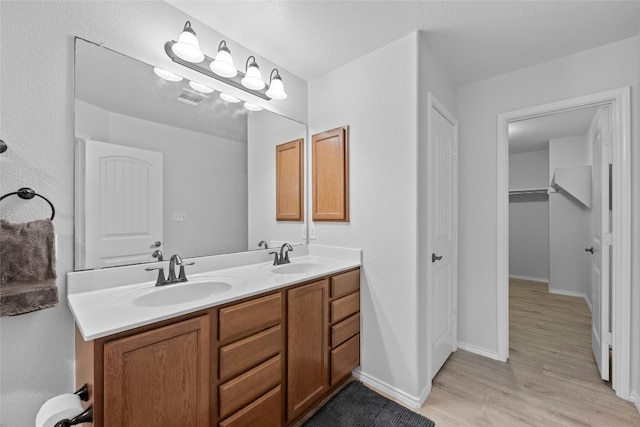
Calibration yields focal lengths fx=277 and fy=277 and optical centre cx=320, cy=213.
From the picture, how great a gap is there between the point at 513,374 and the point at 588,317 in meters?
1.98

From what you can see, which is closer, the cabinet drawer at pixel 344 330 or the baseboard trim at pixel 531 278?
the cabinet drawer at pixel 344 330

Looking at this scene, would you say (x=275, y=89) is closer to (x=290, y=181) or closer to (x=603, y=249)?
(x=290, y=181)

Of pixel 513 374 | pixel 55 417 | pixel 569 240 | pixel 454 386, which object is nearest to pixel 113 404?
pixel 55 417

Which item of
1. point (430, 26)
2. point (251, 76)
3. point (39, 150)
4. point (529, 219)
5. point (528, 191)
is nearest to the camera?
point (39, 150)

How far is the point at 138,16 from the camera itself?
1482 millimetres

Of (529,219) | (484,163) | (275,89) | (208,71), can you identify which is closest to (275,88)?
(275,89)

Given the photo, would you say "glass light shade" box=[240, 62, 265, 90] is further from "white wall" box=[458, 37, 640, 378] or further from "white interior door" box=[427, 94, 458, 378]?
"white wall" box=[458, 37, 640, 378]

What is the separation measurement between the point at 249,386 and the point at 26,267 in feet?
3.39

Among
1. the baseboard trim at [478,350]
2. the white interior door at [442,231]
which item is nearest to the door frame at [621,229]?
the baseboard trim at [478,350]

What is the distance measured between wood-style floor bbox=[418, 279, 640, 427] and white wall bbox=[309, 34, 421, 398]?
347 millimetres

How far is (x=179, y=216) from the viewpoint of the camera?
1.68 meters

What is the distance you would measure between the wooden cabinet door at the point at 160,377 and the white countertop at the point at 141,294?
0.06m

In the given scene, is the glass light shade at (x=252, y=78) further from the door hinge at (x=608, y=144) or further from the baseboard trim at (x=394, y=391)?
the door hinge at (x=608, y=144)

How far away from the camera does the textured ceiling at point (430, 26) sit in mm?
1604
